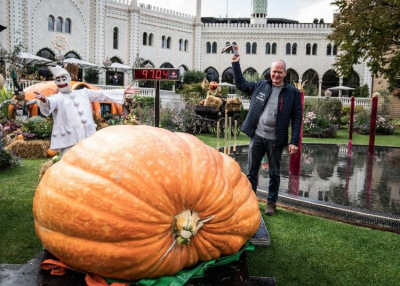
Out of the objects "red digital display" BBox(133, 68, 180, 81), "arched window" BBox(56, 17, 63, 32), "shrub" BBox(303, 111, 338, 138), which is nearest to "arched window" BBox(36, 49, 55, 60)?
"arched window" BBox(56, 17, 63, 32)

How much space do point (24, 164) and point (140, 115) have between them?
19.6ft

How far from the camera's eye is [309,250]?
11.5ft

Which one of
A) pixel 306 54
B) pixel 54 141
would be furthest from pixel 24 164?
pixel 306 54

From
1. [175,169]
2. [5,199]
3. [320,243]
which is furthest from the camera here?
[5,199]

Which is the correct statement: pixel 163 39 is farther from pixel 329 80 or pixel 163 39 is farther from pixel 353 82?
pixel 353 82

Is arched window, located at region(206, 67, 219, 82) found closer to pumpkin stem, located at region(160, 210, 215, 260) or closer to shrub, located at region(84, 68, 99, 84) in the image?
shrub, located at region(84, 68, 99, 84)

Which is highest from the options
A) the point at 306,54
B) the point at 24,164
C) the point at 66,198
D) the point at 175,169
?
the point at 306,54

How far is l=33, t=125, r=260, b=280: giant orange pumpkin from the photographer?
2.02 meters

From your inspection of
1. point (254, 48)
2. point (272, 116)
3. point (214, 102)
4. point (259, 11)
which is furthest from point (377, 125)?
point (259, 11)

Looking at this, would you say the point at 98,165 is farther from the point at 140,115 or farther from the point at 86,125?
the point at 140,115

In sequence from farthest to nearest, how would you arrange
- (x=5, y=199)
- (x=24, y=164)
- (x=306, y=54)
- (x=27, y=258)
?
(x=306, y=54), (x=24, y=164), (x=5, y=199), (x=27, y=258)

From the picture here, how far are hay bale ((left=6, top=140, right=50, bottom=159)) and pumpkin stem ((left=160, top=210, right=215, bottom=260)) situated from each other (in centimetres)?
770

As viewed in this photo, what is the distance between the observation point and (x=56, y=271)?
224 centimetres

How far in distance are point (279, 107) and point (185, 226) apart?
Result: 2541mm
